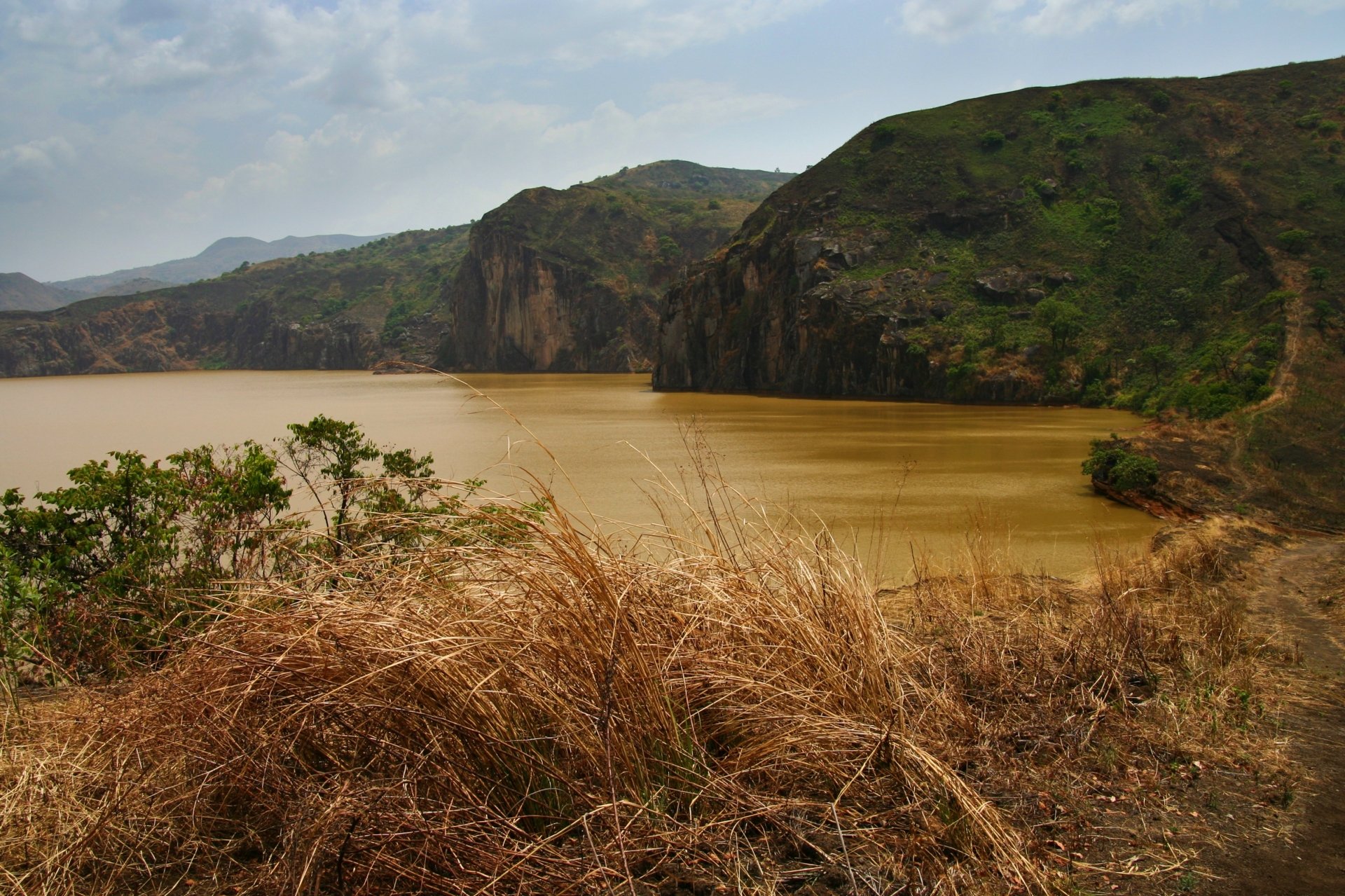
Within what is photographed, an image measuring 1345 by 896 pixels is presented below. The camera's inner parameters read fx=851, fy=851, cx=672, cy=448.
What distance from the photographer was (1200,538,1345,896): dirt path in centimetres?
273

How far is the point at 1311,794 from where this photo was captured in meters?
3.31

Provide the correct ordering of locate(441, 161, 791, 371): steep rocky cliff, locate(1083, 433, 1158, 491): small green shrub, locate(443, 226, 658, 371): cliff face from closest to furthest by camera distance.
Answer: locate(1083, 433, 1158, 491): small green shrub < locate(443, 226, 658, 371): cliff face < locate(441, 161, 791, 371): steep rocky cliff

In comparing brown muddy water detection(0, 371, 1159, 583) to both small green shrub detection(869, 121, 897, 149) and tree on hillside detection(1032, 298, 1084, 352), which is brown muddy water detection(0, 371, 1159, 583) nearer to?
tree on hillside detection(1032, 298, 1084, 352)

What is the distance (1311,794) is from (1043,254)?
43.2 m

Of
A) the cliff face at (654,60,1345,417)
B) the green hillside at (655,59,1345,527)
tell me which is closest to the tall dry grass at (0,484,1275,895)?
the green hillside at (655,59,1345,527)

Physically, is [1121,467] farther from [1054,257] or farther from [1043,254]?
[1043,254]

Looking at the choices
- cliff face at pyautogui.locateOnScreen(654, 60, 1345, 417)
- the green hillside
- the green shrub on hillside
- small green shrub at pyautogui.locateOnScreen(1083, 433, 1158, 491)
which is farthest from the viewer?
cliff face at pyautogui.locateOnScreen(654, 60, 1345, 417)

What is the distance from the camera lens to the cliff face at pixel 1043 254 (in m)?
34.7

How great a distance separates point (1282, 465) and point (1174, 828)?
624 inches

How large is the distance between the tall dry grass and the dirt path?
62 centimetres

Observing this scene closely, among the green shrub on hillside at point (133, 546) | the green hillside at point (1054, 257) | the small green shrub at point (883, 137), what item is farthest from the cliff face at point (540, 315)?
the green shrub on hillside at point (133, 546)

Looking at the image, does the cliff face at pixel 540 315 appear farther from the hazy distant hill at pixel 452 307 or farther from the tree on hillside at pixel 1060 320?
the tree on hillside at pixel 1060 320

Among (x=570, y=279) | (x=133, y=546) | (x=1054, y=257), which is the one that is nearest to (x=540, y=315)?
(x=570, y=279)

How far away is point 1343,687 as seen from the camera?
4.72 meters
